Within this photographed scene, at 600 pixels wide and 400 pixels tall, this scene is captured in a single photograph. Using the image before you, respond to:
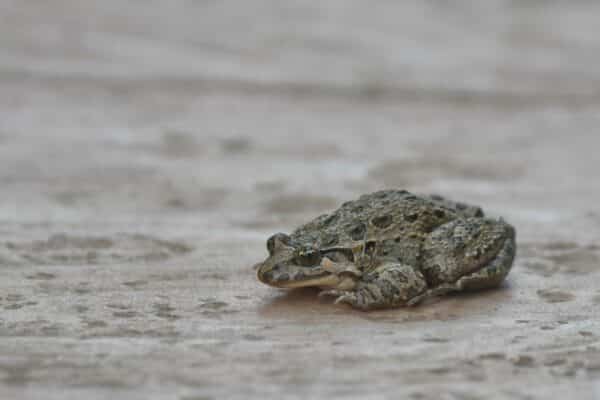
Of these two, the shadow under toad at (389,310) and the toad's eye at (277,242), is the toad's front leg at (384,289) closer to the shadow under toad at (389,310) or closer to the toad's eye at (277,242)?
the shadow under toad at (389,310)

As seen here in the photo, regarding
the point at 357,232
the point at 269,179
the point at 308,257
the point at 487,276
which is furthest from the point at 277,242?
the point at 269,179

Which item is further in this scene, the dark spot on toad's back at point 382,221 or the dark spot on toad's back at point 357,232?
the dark spot on toad's back at point 382,221

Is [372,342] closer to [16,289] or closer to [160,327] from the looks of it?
[160,327]

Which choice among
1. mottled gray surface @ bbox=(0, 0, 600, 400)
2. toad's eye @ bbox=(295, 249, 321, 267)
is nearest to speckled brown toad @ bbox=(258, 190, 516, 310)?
toad's eye @ bbox=(295, 249, 321, 267)

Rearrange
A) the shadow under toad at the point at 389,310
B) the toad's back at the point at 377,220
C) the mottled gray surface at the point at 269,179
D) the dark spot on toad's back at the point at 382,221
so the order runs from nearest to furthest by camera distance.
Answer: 1. the mottled gray surface at the point at 269,179
2. the shadow under toad at the point at 389,310
3. the toad's back at the point at 377,220
4. the dark spot on toad's back at the point at 382,221

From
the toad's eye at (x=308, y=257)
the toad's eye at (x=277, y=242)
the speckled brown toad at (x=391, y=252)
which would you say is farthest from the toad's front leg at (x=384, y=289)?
the toad's eye at (x=277, y=242)

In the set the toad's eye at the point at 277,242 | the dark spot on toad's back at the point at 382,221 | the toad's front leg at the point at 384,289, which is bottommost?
the toad's front leg at the point at 384,289

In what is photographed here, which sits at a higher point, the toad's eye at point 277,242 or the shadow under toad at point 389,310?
the toad's eye at point 277,242

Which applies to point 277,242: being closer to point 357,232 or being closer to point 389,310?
point 357,232

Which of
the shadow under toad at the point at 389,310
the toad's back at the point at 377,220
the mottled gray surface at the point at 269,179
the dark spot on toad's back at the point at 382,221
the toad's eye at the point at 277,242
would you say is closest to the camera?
the mottled gray surface at the point at 269,179
